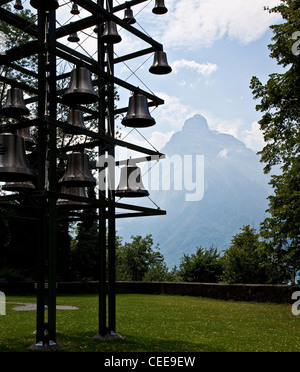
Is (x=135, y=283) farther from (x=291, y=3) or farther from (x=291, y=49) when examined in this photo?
(x=291, y=3)

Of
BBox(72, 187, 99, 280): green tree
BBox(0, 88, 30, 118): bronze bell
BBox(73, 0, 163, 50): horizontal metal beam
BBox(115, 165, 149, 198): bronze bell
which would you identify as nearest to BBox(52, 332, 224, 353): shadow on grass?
BBox(115, 165, 149, 198): bronze bell

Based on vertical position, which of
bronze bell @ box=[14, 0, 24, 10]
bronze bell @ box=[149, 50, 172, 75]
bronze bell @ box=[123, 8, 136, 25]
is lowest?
bronze bell @ box=[149, 50, 172, 75]

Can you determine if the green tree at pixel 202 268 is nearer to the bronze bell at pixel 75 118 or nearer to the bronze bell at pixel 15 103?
the bronze bell at pixel 75 118

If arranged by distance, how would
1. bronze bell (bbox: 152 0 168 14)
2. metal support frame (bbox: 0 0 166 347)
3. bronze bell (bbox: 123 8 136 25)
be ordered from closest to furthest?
metal support frame (bbox: 0 0 166 347), bronze bell (bbox: 152 0 168 14), bronze bell (bbox: 123 8 136 25)

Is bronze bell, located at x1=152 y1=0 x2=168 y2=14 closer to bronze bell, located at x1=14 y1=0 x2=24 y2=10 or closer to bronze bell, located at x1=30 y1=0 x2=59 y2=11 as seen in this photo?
bronze bell, located at x1=14 y1=0 x2=24 y2=10

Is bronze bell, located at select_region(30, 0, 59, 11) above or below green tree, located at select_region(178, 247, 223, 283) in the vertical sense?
above

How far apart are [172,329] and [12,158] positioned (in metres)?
4.98

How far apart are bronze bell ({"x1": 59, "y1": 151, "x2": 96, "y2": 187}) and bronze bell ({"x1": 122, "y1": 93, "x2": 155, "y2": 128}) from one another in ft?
3.58

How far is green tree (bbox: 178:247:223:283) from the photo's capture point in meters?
22.2

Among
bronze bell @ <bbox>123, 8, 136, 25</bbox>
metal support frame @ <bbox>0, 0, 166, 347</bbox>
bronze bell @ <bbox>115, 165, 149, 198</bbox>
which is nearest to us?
metal support frame @ <bbox>0, 0, 166, 347</bbox>

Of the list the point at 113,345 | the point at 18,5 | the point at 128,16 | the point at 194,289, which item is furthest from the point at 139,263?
the point at 113,345
